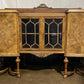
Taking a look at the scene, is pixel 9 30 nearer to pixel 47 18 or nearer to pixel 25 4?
pixel 47 18

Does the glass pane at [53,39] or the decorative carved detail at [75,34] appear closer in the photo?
the decorative carved detail at [75,34]

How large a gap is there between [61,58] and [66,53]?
0.72m

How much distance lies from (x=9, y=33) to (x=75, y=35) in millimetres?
1092

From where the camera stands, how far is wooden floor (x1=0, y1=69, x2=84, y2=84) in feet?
5.18

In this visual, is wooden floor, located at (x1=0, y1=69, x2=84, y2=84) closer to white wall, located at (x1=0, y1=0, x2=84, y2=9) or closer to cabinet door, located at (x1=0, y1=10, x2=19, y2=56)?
cabinet door, located at (x1=0, y1=10, x2=19, y2=56)

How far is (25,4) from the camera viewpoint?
7.80 feet

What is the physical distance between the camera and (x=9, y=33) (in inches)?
63.3

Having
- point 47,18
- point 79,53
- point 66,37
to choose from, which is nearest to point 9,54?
point 47,18

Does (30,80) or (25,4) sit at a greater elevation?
(25,4)

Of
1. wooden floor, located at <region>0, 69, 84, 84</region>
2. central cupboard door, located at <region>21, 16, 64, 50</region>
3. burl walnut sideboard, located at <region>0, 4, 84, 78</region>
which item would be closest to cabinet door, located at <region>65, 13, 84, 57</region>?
burl walnut sideboard, located at <region>0, 4, 84, 78</region>

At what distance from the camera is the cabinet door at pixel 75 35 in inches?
61.8

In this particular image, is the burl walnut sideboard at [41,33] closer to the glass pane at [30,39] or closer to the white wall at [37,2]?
the glass pane at [30,39]

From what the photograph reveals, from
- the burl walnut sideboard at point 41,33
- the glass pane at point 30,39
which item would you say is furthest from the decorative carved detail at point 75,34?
the glass pane at point 30,39

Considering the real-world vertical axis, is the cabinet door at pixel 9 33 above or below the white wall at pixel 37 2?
below
